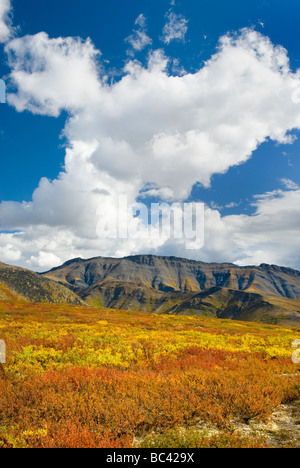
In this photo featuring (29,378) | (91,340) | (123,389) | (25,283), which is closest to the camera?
(123,389)

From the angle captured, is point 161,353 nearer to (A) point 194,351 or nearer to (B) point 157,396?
(A) point 194,351

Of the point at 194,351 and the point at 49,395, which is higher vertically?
the point at 49,395

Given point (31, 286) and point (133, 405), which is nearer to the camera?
point (133, 405)

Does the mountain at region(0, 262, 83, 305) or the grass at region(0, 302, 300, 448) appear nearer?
the grass at region(0, 302, 300, 448)

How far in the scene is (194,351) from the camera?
15.8m

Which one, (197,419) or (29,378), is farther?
(29,378)

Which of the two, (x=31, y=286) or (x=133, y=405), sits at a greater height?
(x=133, y=405)

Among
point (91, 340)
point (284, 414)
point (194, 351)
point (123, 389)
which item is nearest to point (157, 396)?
point (123, 389)

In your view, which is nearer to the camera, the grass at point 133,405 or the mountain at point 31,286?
the grass at point 133,405

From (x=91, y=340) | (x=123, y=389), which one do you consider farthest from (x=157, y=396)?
(x=91, y=340)

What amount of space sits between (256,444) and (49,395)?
542 centimetres
